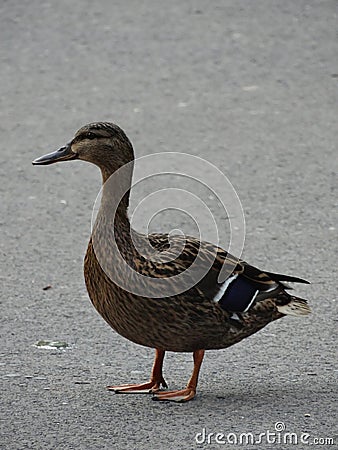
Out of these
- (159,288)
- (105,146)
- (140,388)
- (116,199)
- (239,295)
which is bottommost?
(140,388)

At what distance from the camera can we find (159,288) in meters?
4.15

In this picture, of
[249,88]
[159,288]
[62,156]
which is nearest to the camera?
[159,288]

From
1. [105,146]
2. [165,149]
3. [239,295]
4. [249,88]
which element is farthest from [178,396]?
[249,88]

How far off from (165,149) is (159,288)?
357 centimetres

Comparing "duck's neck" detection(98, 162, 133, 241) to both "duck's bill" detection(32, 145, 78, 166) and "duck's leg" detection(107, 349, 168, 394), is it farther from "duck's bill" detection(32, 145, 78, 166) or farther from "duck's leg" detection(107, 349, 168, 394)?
"duck's leg" detection(107, 349, 168, 394)

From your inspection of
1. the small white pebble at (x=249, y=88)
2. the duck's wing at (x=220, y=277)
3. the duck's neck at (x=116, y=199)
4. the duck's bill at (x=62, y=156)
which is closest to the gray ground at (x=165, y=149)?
the small white pebble at (x=249, y=88)

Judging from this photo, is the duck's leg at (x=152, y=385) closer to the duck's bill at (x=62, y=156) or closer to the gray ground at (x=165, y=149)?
the gray ground at (x=165, y=149)

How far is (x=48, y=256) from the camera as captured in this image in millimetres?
6074

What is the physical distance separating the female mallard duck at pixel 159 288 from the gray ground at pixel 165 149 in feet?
0.90

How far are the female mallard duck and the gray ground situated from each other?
0.27 metres

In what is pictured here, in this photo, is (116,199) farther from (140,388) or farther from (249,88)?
(249,88)

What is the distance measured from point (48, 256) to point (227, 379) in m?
1.82

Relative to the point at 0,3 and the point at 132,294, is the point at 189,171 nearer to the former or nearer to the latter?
the point at 132,294

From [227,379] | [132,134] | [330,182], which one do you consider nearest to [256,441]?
[227,379]
